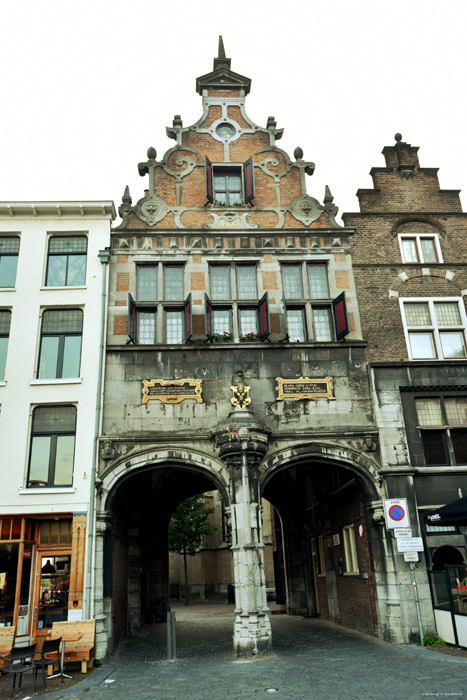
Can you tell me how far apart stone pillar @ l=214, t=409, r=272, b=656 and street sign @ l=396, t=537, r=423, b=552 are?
3.63 m

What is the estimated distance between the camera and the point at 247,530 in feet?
47.5

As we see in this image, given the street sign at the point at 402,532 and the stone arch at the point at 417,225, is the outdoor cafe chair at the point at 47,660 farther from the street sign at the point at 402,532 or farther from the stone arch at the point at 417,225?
the stone arch at the point at 417,225

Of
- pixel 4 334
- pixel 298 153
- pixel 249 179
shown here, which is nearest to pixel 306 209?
pixel 249 179

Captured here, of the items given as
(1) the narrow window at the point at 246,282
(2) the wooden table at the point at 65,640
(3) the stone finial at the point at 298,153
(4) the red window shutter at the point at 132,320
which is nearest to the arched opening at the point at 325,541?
(1) the narrow window at the point at 246,282

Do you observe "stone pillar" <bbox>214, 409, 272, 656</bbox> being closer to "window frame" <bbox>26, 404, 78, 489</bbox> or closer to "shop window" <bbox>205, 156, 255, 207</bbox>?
"window frame" <bbox>26, 404, 78, 489</bbox>

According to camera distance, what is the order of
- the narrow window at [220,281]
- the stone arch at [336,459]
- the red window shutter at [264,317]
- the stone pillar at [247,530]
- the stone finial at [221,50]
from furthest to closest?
the stone finial at [221,50]
the narrow window at [220,281]
the red window shutter at [264,317]
the stone arch at [336,459]
the stone pillar at [247,530]

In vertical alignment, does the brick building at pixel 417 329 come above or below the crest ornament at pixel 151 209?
below

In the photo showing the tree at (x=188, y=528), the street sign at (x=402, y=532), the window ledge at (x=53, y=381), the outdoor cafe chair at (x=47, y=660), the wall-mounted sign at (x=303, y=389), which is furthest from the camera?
the tree at (x=188, y=528)

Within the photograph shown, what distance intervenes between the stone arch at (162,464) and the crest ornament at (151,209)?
7639 mm

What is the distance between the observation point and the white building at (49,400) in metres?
14.8

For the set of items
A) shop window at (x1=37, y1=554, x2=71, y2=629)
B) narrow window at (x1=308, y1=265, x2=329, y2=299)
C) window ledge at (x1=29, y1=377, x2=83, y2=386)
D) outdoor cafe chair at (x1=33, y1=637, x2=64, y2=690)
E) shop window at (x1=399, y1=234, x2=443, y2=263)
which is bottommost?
outdoor cafe chair at (x1=33, y1=637, x2=64, y2=690)

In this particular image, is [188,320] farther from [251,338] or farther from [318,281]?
[318,281]

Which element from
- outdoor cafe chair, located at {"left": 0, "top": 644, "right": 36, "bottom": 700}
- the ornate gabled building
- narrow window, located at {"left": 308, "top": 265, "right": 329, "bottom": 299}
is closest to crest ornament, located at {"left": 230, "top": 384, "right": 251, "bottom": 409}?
the ornate gabled building

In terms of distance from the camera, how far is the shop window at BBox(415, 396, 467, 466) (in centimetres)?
1644
